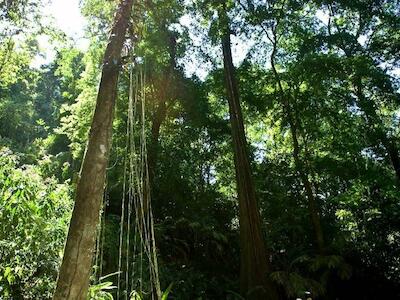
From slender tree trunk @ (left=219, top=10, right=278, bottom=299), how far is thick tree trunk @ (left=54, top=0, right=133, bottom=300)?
4857 millimetres

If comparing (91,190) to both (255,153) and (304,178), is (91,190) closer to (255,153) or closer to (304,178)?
(304,178)

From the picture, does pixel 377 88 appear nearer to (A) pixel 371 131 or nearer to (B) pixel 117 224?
(A) pixel 371 131

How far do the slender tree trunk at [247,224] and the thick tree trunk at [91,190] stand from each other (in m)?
4.86

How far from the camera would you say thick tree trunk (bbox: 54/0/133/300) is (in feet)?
8.93

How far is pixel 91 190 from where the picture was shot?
118 inches

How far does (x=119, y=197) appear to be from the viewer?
9617 millimetres

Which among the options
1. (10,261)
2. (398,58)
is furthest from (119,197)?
(398,58)

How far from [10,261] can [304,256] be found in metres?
5.44

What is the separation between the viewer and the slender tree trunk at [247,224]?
7.21 metres

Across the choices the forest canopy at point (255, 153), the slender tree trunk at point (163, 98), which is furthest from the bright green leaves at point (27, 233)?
the slender tree trunk at point (163, 98)

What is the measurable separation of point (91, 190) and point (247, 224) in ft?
17.1

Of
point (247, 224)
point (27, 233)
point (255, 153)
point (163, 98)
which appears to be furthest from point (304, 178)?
point (27, 233)

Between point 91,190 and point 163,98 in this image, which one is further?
point 163,98

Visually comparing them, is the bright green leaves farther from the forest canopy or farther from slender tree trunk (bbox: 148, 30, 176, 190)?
slender tree trunk (bbox: 148, 30, 176, 190)
